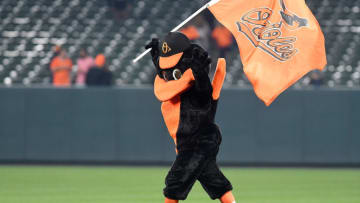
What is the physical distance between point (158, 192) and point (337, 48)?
29.7ft

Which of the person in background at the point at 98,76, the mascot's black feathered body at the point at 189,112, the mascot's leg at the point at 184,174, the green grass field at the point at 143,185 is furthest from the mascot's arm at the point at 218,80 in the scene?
the person in background at the point at 98,76

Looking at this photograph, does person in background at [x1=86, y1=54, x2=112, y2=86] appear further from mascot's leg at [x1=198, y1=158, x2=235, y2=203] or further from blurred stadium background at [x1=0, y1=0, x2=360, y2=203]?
mascot's leg at [x1=198, y1=158, x2=235, y2=203]

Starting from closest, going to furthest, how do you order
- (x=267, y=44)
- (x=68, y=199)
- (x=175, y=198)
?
(x=175, y=198), (x=267, y=44), (x=68, y=199)

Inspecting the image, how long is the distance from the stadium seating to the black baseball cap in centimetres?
995

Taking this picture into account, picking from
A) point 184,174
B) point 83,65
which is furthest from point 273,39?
point 83,65

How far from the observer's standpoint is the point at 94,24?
18.2 m

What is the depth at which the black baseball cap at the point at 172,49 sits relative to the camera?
617cm

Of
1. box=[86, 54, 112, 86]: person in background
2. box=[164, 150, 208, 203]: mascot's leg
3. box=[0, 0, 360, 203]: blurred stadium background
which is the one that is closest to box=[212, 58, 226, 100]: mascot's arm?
box=[164, 150, 208, 203]: mascot's leg

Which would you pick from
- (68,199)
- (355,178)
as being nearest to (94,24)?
(355,178)

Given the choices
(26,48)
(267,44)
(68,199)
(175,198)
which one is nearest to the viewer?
(175,198)

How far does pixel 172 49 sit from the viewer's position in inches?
244

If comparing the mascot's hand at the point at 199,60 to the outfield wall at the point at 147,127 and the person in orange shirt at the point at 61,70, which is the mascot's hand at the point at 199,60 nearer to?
the outfield wall at the point at 147,127

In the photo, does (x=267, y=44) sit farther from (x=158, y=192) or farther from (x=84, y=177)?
(x=84, y=177)

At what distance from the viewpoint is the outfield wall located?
1400cm
